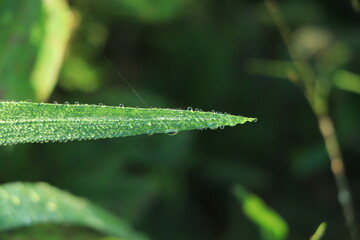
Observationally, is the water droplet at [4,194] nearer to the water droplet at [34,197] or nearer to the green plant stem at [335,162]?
the water droplet at [34,197]

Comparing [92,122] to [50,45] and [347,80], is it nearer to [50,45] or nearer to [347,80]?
[50,45]

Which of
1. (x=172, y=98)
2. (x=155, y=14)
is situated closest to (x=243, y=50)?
(x=172, y=98)

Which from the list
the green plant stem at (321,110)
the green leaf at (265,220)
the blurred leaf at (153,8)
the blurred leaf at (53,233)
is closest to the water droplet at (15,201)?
the blurred leaf at (53,233)

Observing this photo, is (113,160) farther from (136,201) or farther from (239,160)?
(239,160)

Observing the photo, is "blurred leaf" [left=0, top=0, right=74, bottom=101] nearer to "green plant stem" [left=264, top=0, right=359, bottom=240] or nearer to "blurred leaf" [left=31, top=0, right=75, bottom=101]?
"blurred leaf" [left=31, top=0, right=75, bottom=101]

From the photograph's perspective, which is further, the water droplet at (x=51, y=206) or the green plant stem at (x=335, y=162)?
the green plant stem at (x=335, y=162)

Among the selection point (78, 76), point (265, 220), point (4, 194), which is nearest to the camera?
point (4, 194)

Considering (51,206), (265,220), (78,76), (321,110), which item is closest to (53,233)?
(51,206)

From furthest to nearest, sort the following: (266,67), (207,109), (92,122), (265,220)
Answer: (266,67) < (207,109) < (265,220) < (92,122)
